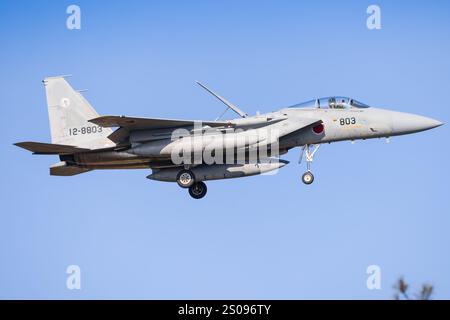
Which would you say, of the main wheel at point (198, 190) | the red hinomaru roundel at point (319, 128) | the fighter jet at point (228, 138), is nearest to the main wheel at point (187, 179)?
the fighter jet at point (228, 138)

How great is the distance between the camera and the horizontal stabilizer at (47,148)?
19984mm

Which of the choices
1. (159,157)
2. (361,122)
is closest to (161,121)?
(159,157)

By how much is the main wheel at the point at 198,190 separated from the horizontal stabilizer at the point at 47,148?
3150 mm

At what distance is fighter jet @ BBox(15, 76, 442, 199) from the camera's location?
20.0m

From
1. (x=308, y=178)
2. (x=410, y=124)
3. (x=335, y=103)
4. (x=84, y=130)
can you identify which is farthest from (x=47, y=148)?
(x=410, y=124)

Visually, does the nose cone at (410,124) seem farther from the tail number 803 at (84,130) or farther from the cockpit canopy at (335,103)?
the tail number 803 at (84,130)

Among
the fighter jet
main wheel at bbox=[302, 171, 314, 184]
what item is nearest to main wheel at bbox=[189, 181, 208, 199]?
the fighter jet

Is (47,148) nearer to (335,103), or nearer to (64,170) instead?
(64,170)

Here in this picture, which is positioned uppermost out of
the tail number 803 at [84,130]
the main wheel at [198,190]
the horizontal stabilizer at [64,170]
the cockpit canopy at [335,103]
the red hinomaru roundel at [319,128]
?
the cockpit canopy at [335,103]

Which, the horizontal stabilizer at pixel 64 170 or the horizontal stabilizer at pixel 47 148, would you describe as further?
the horizontal stabilizer at pixel 64 170

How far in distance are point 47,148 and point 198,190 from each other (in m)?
4.14

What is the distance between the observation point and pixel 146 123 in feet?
66.2

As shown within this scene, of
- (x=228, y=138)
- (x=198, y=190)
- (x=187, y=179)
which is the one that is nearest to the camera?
(x=228, y=138)

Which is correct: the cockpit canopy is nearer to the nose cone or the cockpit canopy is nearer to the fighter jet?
the fighter jet
